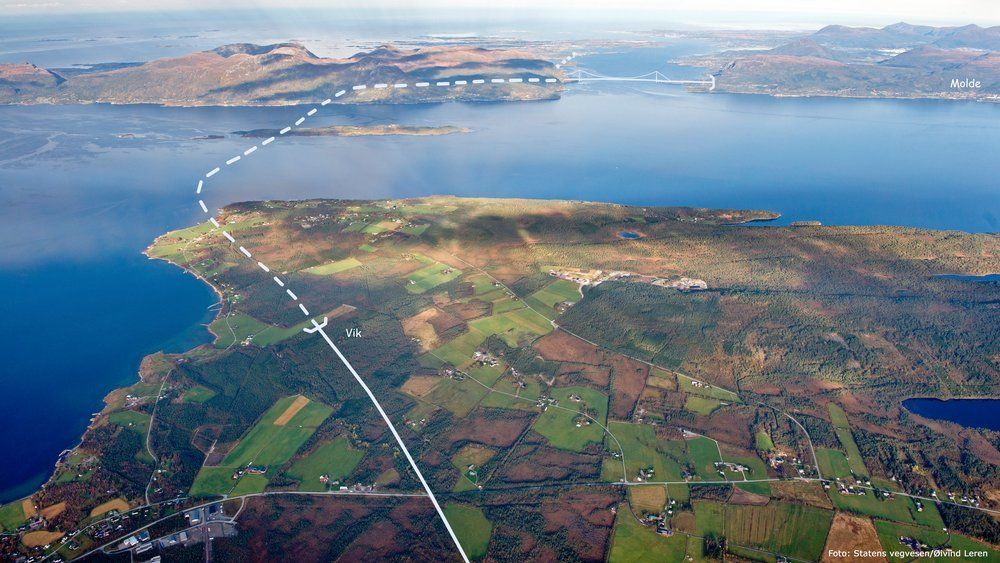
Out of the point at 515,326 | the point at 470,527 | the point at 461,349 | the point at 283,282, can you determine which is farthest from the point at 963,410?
the point at 283,282

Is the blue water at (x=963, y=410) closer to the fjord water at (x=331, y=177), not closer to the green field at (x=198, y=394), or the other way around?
the fjord water at (x=331, y=177)

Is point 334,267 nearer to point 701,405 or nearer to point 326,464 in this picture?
point 326,464

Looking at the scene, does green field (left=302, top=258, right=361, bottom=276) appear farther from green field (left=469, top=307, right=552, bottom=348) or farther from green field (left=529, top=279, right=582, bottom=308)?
green field (left=529, top=279, right=582, bottom=308)

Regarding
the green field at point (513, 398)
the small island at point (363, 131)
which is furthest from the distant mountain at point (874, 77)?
the green field at point (513, 398)

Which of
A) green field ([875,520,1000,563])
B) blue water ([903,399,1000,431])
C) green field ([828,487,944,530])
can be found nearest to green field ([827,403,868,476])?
green field ([828,487,944,530])

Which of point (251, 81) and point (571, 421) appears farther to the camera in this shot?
point (251, 81)

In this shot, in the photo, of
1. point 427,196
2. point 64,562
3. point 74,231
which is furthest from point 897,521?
point 74,231
